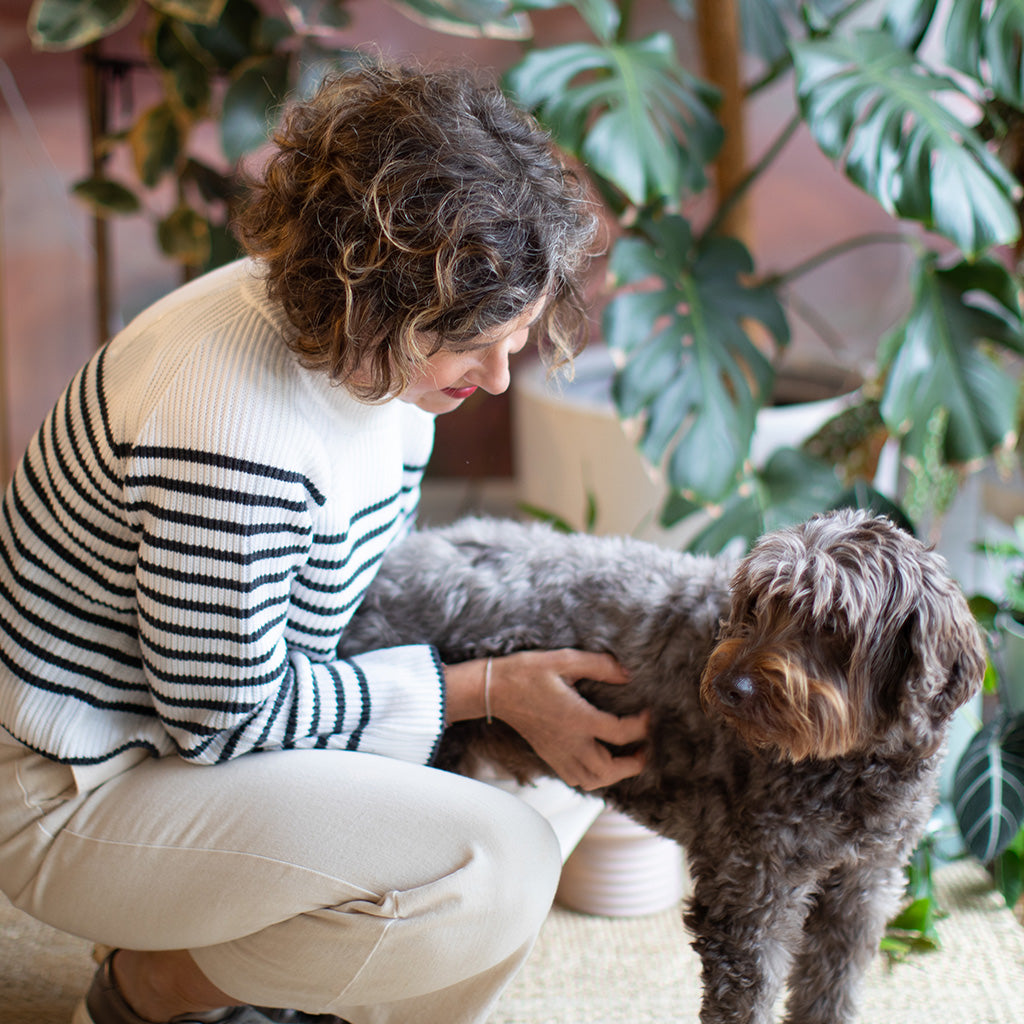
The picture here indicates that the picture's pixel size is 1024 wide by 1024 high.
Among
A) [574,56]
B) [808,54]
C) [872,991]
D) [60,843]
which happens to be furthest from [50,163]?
[872,991]

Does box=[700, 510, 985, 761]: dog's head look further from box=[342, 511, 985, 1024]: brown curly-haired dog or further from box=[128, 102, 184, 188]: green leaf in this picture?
box=[128, 102, 184, 188]: green leaf

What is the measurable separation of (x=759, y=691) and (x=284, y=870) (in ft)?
1.71

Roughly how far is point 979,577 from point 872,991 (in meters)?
1.03

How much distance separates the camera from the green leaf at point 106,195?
8.21ft

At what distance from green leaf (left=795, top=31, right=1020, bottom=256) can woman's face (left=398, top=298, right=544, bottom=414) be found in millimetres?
810

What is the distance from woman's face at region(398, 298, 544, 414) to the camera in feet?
3.46

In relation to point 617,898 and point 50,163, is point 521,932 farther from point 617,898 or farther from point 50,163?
point 50,163

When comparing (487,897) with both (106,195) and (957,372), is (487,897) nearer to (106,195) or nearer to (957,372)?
(957,372)

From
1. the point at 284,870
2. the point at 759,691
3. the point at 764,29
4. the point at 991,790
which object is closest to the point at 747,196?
the point at 764,29

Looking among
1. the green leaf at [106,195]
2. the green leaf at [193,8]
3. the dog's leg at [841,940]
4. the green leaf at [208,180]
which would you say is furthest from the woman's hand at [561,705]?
the green leaf at [106,195]

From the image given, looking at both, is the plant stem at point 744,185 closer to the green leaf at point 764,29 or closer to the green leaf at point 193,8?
the green leaf at point 764,29

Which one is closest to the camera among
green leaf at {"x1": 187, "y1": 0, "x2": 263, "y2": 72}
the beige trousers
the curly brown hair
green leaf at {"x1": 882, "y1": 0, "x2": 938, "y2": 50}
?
the curly brown hair

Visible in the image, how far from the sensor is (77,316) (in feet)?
10.1

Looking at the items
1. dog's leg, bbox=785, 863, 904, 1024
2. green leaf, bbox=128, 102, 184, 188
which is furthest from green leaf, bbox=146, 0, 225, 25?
dog's leg, bbox=785, 863, 904, 1024
